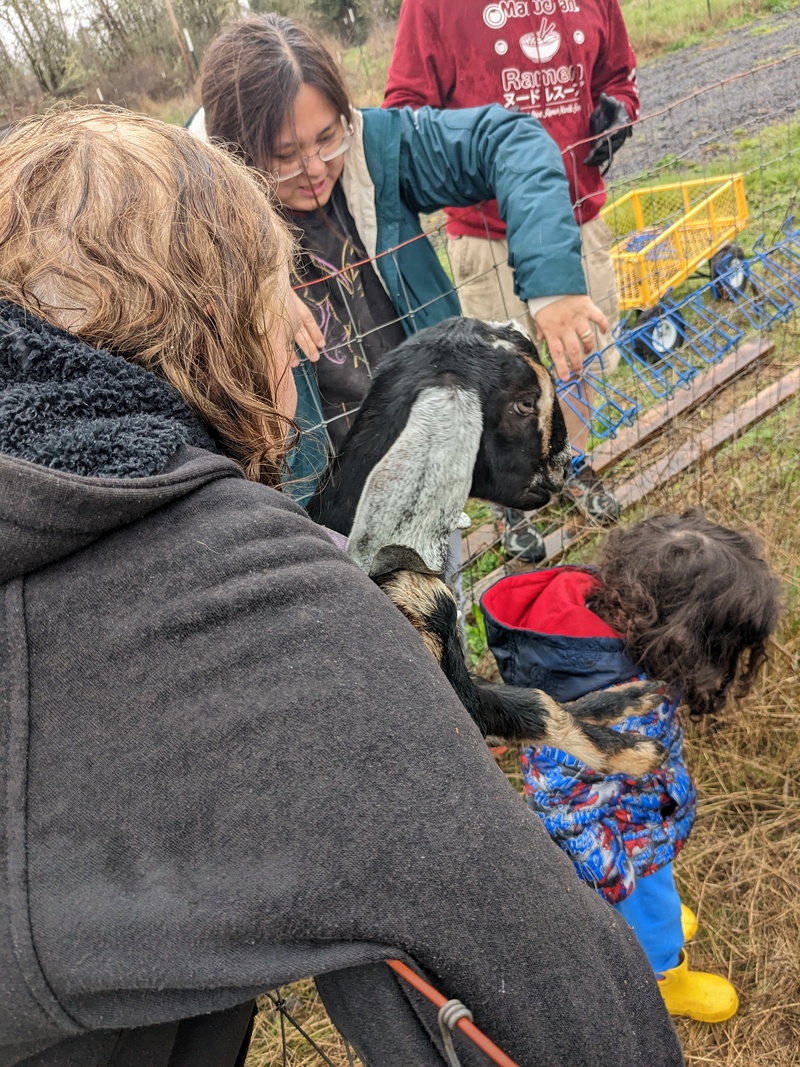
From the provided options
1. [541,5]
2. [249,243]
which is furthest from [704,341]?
[249,243]

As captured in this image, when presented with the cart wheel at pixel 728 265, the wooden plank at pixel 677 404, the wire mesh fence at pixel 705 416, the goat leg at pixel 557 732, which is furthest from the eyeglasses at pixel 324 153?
the cart wheel at pixel 728 265

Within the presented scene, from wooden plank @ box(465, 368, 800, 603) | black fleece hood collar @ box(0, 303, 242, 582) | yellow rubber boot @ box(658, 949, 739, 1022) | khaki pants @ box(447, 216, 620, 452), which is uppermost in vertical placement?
black fleece hood collar @ box(0, 303, 242, 582)

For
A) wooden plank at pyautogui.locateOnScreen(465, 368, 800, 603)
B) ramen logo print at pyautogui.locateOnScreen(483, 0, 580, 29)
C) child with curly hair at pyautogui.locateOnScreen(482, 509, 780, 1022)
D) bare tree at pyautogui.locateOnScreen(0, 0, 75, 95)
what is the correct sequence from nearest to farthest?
child with curly hair at pyautogui.locateOnScreen(482, 509, 780, 1022) → ramen logo print at pyautogui.locateOnScreen(483, 0, 580, 29) → wooden plank at pyautogui.locateOnScreen(465, 368, 800, 603) → bare tree at pyautogui.locateOnScreen(0, 0, 75, 95)

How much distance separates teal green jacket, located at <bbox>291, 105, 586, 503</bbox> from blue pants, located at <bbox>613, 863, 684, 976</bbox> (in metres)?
1.45

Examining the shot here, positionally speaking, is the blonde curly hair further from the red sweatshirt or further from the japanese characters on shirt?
the japanese characters on shirt

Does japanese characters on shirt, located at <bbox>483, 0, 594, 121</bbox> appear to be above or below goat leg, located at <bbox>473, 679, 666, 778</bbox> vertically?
above

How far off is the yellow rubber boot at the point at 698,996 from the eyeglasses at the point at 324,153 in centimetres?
261

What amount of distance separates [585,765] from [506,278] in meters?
2.55

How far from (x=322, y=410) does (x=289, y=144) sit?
87 cm

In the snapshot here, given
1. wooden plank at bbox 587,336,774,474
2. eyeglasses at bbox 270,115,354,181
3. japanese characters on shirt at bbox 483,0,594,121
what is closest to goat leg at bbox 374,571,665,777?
eyeglasses at bbox 270,115,354,181

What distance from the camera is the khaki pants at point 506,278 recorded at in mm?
3744

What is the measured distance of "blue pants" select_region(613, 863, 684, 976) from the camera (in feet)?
6.93

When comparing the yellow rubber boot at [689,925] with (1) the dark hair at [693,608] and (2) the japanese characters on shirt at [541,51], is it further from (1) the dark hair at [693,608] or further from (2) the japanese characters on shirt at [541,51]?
(2) the japanese characters on shirt at [541,51]

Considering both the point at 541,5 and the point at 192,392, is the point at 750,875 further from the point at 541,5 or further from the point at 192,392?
the point at 541,5
